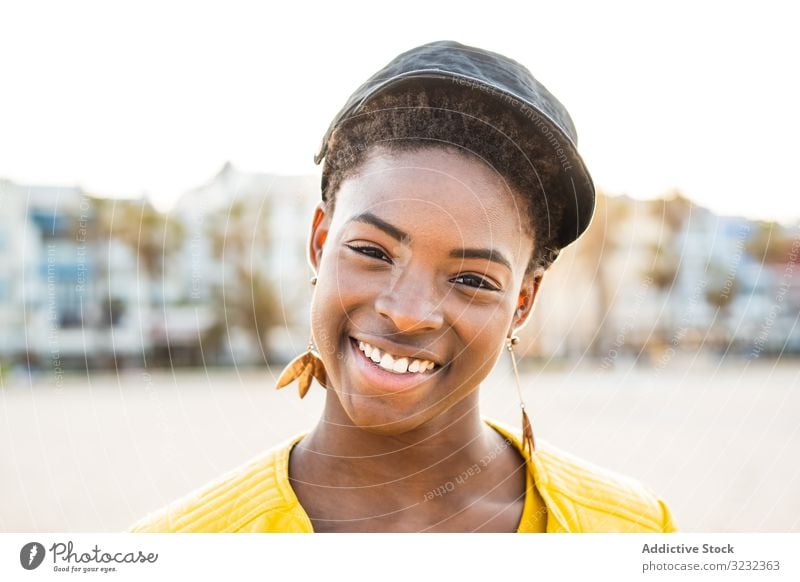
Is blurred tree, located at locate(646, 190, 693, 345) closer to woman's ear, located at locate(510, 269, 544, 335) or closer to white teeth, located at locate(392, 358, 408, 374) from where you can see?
woman's ear, located at locate(510, 269, 544, 335)

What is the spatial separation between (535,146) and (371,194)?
11.4 inches

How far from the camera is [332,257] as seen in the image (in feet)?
4.38

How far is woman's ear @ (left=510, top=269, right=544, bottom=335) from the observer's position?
145 cm

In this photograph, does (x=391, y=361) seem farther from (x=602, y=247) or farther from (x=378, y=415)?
(x=602, y=247)

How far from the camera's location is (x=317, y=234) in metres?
1.45

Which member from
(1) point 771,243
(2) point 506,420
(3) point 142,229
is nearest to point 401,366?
(1) point 771,243

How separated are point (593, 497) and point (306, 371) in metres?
0.62

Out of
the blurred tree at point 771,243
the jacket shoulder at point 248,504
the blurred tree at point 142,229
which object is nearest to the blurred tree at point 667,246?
the blurred tree at point 771,243

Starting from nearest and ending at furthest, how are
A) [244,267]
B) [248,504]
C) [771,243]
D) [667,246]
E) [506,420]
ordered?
[248,504]
[771,243]
[667,246]
[244,267]
[506,420]

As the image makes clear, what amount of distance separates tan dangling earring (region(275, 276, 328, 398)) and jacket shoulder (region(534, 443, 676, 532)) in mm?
459

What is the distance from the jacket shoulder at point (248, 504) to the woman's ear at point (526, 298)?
1.67 feet

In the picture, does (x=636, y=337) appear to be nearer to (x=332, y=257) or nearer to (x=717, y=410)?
(x=717, y=410)

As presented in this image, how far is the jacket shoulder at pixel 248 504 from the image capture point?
142 cm
